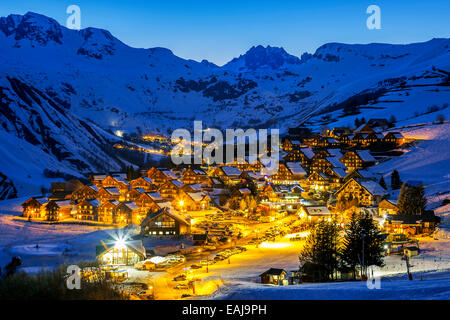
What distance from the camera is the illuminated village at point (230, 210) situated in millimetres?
35438

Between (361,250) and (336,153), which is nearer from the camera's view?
(361,250)

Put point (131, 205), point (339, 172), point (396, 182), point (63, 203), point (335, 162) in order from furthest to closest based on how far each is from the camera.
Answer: point (335, 162)
point (339, 172)
point (396, 182)
point (63, 203)
point (131, 205)

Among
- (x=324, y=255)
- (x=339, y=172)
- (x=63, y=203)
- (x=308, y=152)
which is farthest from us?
(x=308, y=152)

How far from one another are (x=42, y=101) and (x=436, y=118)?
5514 inches

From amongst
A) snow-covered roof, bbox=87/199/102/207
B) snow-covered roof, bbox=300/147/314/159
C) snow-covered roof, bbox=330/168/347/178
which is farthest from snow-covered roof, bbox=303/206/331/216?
snow-covered roof, bbox=300/147/314/159

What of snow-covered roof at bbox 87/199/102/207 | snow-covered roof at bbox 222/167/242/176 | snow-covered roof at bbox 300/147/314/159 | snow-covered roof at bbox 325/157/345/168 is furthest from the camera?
snow-covered roof at bbox 300/147/314/159

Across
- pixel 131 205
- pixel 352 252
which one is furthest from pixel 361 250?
pixel 131 205

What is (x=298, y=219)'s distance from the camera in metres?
55.6

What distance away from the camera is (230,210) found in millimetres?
66062

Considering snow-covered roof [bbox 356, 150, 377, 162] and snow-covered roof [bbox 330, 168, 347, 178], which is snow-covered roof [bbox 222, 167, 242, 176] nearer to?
snow-covered roof [bbox 330, 168, 347, 178]

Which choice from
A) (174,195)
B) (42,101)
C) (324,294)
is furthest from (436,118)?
(42,101)

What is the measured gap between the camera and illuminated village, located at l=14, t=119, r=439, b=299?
35438 mm

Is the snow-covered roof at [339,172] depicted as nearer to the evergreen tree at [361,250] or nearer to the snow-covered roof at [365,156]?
the snow-covered roof at [365,156]

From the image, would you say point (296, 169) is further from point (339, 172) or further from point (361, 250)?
point (361, 250)
